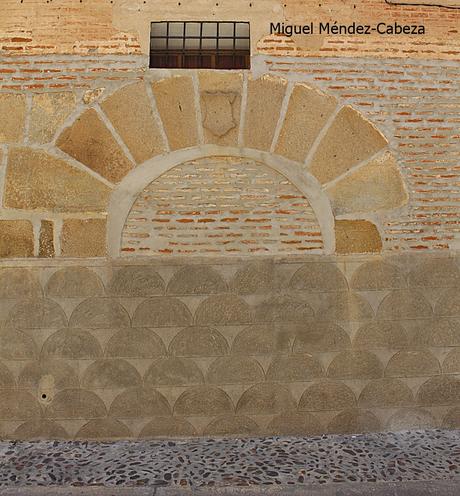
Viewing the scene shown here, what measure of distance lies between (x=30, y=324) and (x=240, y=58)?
282 cm

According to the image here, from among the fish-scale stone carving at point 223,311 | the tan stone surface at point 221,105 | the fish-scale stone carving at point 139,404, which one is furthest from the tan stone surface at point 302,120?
the fish-scale stone carving at point 139,404

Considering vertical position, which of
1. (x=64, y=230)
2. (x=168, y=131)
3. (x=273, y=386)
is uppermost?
(x=168, y=131)

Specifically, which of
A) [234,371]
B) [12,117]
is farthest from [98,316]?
[12,117]

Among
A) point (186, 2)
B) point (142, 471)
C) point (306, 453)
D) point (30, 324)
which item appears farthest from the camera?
point (186, 2)

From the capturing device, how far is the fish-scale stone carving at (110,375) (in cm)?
333

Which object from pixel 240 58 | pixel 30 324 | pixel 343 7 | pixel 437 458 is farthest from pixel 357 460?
pixel 343 7

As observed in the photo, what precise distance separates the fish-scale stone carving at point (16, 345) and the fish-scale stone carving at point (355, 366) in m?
2.35

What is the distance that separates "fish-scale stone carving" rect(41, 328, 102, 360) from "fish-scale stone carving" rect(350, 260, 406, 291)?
2.11 m

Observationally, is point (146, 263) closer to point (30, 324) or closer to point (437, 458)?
point (30, 324)

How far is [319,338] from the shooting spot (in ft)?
11.2

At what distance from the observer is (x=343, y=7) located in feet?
11.9

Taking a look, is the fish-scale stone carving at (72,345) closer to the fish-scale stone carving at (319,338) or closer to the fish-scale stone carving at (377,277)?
the fish-scale stone carving at (319,338)

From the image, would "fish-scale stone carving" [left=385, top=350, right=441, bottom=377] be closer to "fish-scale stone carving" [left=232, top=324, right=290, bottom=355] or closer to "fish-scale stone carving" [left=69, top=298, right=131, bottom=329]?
"fish-scale stone carving" [left=232, top=324, right=290, bottom=355]

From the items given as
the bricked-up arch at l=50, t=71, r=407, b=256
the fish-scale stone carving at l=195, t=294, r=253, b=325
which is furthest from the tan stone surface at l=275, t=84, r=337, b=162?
the fish-scale stone carving at l=195, t=294, r=253, b=325
